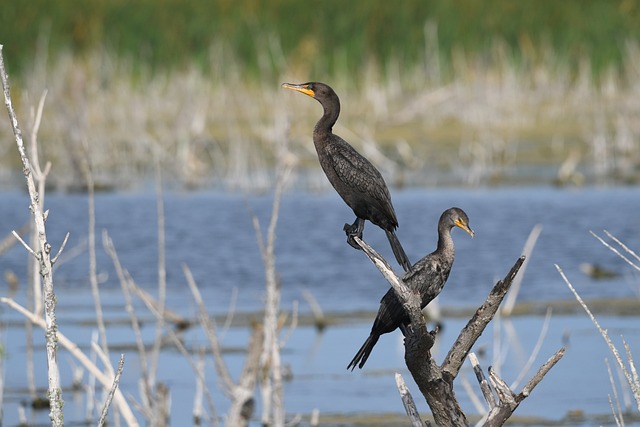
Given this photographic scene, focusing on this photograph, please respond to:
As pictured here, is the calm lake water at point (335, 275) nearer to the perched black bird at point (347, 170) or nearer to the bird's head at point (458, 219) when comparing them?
the perched black bird at point (347, 170)

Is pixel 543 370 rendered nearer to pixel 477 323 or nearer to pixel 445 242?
pixel 477 323

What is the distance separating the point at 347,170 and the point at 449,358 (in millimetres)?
776

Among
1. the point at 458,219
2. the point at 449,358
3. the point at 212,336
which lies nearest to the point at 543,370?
the point at 449,358

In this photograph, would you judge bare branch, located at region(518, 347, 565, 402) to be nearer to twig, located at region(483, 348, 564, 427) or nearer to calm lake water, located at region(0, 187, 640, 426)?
twig, located at region(483, 348, 564, 427)

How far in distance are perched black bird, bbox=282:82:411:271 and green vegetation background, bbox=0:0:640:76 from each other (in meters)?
17.0

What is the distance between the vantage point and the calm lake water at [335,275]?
28.6ft

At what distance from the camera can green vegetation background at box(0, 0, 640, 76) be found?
853 inches

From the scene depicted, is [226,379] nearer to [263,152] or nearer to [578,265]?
[578,265]

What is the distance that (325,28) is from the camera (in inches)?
883

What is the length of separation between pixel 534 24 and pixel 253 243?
970cm

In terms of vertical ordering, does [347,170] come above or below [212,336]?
above

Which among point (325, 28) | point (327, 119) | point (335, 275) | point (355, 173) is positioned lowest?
point (335, 275)

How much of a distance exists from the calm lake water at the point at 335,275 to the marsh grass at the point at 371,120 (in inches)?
33.4

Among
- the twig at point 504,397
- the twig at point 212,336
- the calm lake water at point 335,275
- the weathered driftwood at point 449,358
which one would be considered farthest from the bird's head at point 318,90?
the calm lake water at point 335,275
